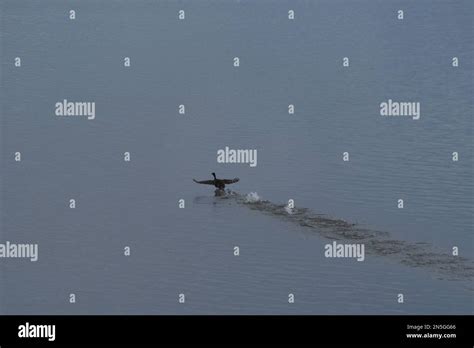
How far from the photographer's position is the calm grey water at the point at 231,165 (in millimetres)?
47688

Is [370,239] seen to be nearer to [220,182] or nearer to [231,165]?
[220,182]

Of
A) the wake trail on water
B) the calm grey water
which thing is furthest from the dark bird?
the calm grey water

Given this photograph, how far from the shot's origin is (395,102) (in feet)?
245

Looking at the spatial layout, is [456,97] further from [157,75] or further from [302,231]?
[302,231]

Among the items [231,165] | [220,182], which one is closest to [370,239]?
[220,182]

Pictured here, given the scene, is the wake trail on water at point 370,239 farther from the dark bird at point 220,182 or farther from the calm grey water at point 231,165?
Result: the dark bird at point 220,182

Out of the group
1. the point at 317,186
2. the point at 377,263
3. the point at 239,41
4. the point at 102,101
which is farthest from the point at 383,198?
the point at 239,41

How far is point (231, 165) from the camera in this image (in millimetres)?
61594

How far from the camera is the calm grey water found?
156 feet

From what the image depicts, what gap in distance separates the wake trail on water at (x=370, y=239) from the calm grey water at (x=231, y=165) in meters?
0.13

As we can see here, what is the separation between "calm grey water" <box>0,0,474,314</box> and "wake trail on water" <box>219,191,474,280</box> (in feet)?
0.44

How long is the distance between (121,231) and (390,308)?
1472cm

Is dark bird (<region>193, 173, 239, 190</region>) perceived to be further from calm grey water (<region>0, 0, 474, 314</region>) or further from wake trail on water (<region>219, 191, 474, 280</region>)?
calm grey water (<region>0, 0, 474, 314</region>)

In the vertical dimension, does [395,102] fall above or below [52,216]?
above
